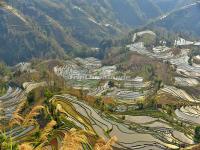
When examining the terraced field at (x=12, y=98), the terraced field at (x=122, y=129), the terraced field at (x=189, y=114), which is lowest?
the terraced field at (x=12, y=98)

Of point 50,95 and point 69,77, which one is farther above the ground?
point 50,95

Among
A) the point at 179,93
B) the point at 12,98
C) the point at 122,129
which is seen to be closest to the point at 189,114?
the point at 122,129

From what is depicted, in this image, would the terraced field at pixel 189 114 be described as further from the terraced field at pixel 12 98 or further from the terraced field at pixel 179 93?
the terraced field at pixel 12 98

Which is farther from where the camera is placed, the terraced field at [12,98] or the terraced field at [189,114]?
the terraced field at [12,98]

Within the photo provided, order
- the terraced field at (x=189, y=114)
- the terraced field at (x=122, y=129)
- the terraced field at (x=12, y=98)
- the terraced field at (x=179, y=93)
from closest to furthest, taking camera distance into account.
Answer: the terraced field at (x=122, y=129) < the terraced field at (x=189, y=114) < the terraced field at (x=12, y=98) < the terraced field at (x=179, y=93)

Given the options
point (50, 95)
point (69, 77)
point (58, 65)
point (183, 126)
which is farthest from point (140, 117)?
point (58, 65)

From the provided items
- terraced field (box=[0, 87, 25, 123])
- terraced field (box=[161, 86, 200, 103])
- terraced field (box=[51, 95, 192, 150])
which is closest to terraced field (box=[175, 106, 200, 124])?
terraced field (box=[51, 95, 192, 150])

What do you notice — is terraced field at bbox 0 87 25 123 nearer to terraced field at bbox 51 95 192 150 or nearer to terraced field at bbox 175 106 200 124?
terraced field at bbox 51 95 192 150

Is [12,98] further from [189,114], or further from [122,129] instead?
[122,129]

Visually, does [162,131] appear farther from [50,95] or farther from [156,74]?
[156,74]

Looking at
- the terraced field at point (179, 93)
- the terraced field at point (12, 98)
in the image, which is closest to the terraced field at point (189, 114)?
the terraced field at point (179, 93)

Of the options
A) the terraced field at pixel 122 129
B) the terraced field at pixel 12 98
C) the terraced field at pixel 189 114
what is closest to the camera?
the terraced field at pixel 122 129
